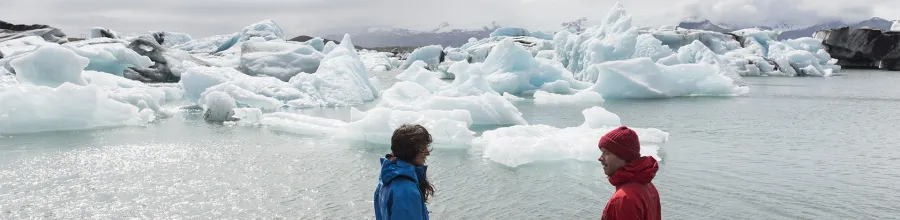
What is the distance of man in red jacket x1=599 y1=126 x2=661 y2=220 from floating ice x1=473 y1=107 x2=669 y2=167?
5.65 m

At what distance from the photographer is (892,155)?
30.3 ft

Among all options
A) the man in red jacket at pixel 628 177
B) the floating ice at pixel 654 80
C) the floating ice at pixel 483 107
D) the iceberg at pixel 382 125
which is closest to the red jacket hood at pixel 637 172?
the man in red jacket at pixel 628 177

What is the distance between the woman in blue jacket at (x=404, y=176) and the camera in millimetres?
2449

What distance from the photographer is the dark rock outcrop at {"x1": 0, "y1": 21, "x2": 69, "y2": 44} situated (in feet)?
90.7

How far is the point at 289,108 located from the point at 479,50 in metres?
25.5

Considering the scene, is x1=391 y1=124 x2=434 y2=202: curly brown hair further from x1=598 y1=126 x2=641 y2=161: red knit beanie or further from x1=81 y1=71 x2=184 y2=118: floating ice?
x1=81 y1=71 x2=184 y2=118: floating ice

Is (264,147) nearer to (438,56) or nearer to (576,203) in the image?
(576,203)

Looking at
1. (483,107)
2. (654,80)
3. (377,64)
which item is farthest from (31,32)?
(654,80)

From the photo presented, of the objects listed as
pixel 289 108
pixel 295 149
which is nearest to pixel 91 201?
pixel 295 149

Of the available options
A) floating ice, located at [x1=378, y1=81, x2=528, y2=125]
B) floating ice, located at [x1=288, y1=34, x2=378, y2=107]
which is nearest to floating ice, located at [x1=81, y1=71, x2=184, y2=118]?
floating ice, located at [x1=288, y1=34, x2=378, y2=107]

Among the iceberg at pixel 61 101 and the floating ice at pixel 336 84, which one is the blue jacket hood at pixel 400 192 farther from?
the floating ice at pixel 336 84

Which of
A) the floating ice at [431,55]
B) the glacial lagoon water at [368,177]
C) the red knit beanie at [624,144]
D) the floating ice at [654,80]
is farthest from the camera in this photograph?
the floating ice at [431,55]

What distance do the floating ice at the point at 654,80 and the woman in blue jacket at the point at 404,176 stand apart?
55.9 feet

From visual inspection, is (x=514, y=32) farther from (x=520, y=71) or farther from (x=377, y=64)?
(x=520, y=71)
